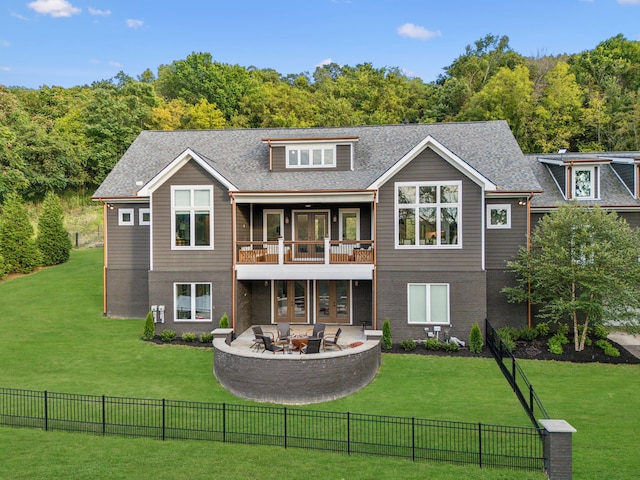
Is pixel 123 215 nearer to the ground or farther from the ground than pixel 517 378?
farther from the ground

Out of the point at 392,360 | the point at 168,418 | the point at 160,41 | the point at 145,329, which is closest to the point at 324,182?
the point at 392,360

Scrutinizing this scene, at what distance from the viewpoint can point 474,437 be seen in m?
10.3

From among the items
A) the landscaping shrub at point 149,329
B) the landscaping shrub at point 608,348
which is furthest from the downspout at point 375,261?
the landscaping shrub at point 149,329

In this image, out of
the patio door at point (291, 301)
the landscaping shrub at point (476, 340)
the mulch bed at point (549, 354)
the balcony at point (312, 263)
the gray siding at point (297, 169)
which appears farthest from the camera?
the gray siding at point (297, 169)

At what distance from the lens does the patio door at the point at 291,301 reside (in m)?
20.0

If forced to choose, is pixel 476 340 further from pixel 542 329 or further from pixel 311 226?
pixel 311 226

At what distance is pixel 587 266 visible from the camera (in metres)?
16.2

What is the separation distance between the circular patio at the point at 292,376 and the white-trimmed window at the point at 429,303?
4.81 m

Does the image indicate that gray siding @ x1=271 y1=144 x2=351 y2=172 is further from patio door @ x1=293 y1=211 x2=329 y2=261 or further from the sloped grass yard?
the sloped grass yard

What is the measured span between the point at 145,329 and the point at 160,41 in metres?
34.7

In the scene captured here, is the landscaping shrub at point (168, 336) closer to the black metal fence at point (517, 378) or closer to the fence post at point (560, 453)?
the black metal fence at point (517, 378)

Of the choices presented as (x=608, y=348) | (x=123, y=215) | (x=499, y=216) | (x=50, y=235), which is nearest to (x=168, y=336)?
(x=123, y=215)

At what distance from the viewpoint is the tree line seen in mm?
39250

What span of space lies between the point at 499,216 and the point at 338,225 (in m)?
6.75
